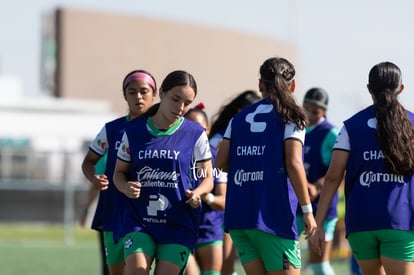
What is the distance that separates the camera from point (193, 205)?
8.23 metres

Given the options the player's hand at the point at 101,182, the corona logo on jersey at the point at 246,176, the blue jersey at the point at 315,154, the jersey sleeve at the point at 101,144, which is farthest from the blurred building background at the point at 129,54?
the corona logo on jersey at the point at 246,176

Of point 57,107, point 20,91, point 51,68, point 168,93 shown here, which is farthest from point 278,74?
point 51,68

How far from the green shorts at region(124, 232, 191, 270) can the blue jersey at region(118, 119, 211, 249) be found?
4 centimetres

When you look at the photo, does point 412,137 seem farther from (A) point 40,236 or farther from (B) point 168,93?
(A) point 40,236

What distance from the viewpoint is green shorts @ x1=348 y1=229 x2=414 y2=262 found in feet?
25.0

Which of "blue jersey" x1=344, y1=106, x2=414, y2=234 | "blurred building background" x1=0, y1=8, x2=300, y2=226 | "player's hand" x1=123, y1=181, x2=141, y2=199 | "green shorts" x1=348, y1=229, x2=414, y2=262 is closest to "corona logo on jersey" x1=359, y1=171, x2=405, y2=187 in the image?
"blue jersey" x1=344, y1=106, x2=414, y2=234

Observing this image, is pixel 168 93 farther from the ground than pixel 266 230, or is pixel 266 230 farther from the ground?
pixel 168 93

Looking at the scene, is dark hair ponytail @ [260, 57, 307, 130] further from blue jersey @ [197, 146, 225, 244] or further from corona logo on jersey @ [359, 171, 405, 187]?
blue jersey @ [197, 146, 225, 244]

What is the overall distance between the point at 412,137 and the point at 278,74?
42.2 inches

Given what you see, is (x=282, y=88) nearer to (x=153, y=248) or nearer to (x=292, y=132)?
(x=292, y=132)

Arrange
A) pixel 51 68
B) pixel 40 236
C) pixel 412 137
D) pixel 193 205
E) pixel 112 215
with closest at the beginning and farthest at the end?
1. pixel 412 137
2. pixel 193 205
3. pixel 112 215
4. pixel 40 236
5. pixel 51 68

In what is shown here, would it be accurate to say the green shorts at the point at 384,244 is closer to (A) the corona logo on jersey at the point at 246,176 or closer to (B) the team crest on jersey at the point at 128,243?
(A) the corona logo on jersey at the point at 246,176

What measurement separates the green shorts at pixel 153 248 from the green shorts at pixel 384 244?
4.31 feet

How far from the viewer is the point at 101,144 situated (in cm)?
944
